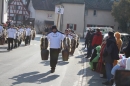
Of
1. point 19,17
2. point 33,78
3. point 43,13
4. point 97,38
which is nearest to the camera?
point 33,78

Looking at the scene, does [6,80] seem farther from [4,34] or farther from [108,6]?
[108,6]

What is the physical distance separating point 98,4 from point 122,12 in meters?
12.3

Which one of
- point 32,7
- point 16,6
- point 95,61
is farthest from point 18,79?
point 16,6

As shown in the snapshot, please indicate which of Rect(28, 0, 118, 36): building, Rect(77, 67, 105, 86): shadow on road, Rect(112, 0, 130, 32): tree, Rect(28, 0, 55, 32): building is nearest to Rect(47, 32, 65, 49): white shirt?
Rect(77, 67, 105, 86): shadow on road

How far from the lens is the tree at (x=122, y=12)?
48250 mm

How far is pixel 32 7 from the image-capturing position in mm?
73000

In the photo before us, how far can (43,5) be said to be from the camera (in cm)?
7025

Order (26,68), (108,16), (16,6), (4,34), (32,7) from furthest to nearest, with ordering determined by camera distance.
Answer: (16,6) < (32,7) < (108,16) < (4,34) < (26,68)

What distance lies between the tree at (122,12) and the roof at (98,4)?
7.65 meters

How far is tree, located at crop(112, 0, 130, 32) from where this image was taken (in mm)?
48250

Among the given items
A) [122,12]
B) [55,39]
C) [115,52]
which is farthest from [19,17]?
[115,52]

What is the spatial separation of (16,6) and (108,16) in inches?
1017

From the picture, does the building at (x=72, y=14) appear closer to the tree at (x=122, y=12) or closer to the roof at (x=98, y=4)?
the roof at (x=98, y=4)

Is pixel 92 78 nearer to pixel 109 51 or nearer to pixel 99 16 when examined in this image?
pixel 109 51
